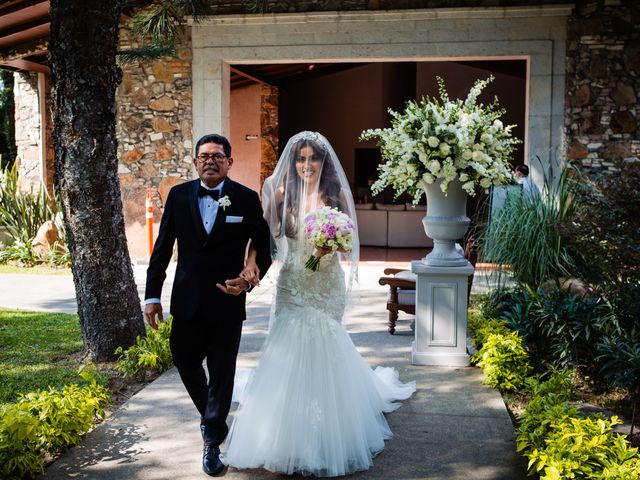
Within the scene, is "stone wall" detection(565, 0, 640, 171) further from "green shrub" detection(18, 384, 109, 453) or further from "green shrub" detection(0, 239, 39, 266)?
"green shrub" detection(0, 239, 39, 266)

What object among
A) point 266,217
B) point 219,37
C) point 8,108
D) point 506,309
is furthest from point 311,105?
point 266,217

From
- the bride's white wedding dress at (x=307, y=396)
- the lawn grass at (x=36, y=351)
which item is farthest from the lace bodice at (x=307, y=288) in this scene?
the lawn grass at (x=36, y=351)

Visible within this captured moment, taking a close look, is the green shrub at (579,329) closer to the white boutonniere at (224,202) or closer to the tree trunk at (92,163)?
the white boutonniere at (224,202)

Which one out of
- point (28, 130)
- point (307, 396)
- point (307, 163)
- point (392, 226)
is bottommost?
point (307, 396)

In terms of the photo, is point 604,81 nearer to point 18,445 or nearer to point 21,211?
point 18,445

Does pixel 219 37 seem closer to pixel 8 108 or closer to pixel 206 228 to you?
pixel 206 228

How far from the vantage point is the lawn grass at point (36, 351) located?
531 cm

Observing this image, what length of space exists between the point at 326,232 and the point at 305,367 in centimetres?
73

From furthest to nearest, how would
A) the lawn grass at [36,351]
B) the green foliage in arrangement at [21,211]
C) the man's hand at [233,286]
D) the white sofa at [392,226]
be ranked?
the white sofa at [392,226] → the green foliage in arrangement at [21,211] → the lawn grass at [36,351] → the man's hand at [233,286]

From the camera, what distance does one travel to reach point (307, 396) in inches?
145

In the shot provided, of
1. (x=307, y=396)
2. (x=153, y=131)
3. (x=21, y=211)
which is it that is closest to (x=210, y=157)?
(x=307, y=396)

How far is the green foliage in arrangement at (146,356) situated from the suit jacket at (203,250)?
1806 millimetres

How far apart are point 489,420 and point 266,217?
189cm

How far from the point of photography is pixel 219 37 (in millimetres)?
11289
